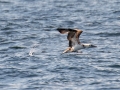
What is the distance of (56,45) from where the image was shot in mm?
24500

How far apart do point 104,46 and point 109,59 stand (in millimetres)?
2645

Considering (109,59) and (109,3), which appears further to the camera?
(109,3)

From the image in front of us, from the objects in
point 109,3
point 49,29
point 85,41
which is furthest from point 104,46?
point 109,3

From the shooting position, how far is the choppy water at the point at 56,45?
1816 centimetres

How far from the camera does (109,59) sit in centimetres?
2166

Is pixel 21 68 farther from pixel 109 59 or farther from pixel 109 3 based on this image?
pixel 109 3

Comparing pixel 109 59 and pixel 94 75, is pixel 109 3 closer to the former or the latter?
pixel 109 59

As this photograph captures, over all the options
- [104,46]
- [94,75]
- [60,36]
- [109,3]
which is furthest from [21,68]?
[109,3]

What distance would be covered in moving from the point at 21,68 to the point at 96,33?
851 cm

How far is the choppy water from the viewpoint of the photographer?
18156 mm

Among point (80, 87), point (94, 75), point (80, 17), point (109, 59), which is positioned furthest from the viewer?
point (80, 17)

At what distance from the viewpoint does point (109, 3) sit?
125 feet

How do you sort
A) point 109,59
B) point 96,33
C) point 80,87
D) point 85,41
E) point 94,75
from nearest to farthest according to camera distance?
point 80,87, point 94,75, point 109,59, point 85,41, point 96,33

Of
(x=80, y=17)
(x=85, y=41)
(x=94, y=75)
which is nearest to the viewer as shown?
(x=94, y=75)
